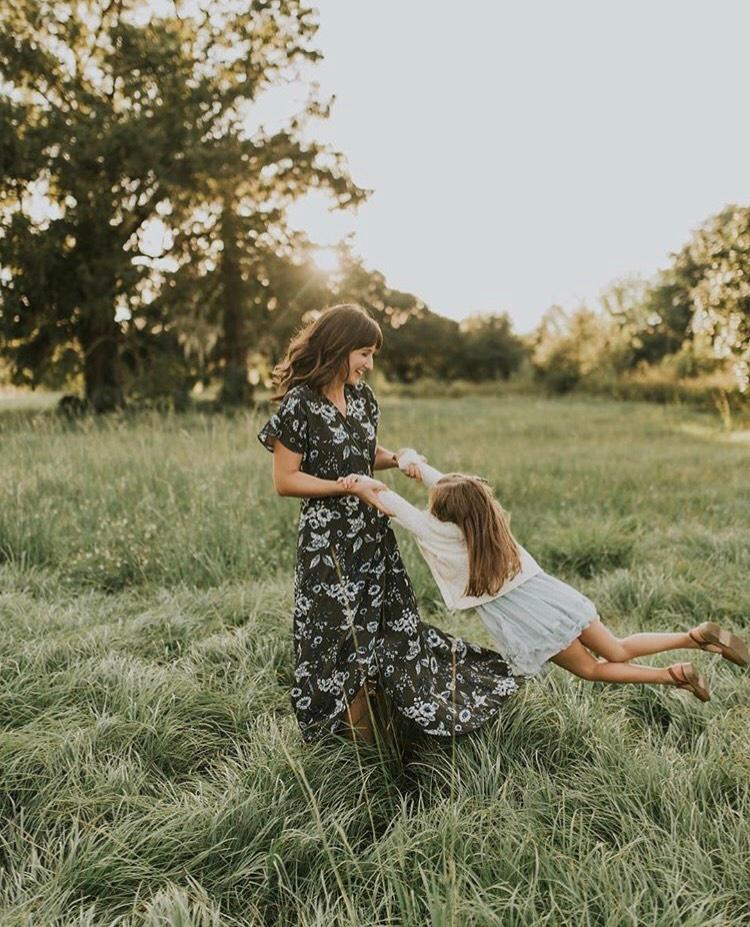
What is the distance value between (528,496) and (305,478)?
5584 mm

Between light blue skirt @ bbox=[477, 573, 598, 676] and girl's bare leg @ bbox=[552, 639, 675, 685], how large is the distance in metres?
0.09

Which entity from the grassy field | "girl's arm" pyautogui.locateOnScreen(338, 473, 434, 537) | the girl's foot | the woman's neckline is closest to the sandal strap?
the girl's foot

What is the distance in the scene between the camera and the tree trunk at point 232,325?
19156mm

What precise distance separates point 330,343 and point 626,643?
1686mm

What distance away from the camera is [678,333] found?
37969 mm

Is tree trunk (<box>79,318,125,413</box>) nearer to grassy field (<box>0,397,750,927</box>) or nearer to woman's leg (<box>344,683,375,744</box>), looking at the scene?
grassy field (<box>0,397,750,927</box>)

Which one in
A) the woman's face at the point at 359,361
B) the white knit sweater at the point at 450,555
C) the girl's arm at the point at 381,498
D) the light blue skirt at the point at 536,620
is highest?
the woman's face at the point at 359,361

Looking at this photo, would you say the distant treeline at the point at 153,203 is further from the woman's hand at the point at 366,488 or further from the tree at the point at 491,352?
the tree at the point at 491,352

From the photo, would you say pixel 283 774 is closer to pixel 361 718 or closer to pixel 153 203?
pixel 361 718

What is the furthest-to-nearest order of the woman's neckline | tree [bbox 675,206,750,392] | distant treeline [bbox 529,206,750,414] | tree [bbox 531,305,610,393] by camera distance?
tree [bbox 531,305,610,393]
distant treeline [bbox 529,206,750,414]
tree [bbox 675,206,750,392]
the woman's neckline

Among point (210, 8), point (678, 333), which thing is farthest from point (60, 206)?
point (678, 333)

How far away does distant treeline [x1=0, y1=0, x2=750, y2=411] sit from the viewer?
17234mm

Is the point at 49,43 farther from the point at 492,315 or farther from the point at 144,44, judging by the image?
the point at 492,315

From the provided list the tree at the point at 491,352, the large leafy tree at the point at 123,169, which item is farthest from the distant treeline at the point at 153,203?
the tree at the point at 491,352
